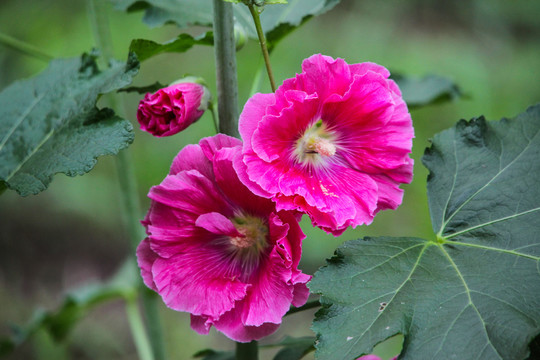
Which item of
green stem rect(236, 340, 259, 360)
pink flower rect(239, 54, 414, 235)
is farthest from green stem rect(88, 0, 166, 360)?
pink flower rect(239, 54, 414, 235)

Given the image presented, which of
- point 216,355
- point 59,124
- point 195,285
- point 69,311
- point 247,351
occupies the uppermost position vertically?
point 59,124

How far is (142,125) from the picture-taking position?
756 mm

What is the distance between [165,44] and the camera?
33.9 inches

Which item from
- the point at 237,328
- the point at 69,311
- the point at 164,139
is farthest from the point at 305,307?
the point at 164,139

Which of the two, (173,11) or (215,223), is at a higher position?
(173,11)

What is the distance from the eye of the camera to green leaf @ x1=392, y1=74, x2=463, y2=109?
1321 millimetres

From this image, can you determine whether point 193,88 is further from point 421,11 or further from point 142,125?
point 421,11

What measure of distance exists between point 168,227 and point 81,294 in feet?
3.09

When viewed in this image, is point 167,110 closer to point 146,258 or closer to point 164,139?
point 146,258

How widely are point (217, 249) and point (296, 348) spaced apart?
235 mm

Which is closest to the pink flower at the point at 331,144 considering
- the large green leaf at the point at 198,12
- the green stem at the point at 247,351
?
the green stem at the point at 247,351

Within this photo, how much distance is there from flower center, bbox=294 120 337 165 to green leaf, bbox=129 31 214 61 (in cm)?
21

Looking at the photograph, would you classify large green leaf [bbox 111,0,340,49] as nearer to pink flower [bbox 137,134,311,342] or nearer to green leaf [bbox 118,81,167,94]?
green leaf [bbox 118,81,167,94]

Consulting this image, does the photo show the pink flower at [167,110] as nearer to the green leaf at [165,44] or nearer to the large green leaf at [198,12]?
the green leaf at [165,44]
